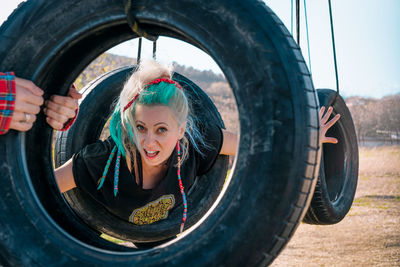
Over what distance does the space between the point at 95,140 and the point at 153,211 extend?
644mm

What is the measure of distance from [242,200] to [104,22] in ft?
2.51

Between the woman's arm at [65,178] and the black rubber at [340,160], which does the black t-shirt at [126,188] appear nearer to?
the woman's arm at [65,178]

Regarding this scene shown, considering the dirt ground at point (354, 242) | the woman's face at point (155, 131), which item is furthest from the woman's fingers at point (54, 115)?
the dirt ground at point (354, 242)

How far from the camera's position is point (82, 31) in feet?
4.18

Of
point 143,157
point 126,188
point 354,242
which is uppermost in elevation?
point 143,157

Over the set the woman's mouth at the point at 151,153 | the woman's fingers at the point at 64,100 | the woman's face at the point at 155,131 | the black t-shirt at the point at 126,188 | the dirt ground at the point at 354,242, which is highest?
the woman's fingers at the point at 64,100

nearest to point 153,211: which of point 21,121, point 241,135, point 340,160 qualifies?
point 21,121

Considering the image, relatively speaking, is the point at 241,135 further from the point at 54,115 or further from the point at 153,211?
the point at 153,211

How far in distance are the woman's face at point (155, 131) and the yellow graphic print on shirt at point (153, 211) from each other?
0.24 meters

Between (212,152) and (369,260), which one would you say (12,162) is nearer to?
(212,152)

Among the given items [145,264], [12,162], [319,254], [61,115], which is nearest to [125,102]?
[61,115]

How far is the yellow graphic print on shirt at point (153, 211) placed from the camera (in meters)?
1.88

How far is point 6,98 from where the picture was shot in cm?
124

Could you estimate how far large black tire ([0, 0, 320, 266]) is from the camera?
3.39ft
